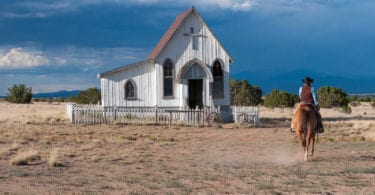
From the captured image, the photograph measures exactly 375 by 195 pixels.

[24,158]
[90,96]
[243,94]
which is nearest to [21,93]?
[90,96]

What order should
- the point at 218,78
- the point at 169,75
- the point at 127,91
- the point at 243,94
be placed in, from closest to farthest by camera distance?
1. the point at 127,91
2. the point at 169,75
3. the point at 218,78
4. the point at 243,94

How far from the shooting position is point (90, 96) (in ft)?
186

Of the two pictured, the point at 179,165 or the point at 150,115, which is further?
the point at 150,115

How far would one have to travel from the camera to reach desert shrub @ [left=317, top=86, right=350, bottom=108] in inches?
2286

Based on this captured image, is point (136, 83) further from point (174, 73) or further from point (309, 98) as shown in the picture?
point (309, 98)

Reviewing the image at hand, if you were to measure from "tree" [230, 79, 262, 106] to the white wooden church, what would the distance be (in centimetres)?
2340

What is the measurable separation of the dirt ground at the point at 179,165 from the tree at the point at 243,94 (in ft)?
103

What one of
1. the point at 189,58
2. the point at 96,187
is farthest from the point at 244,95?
the point at 96,187

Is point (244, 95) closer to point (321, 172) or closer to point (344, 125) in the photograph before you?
point (344, 125)

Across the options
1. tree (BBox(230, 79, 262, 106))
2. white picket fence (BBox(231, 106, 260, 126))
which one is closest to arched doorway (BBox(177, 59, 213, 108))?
white picket fence (BBox(231, 106, 260, 126))

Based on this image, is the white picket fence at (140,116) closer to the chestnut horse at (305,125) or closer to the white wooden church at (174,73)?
the white wooden church at (174,73)

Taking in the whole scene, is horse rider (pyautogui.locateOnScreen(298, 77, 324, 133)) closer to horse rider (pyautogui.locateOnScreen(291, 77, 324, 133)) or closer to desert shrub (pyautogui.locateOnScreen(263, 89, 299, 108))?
horse rider (pyautogui.locateOnScreen(291, 77, 324, 133))

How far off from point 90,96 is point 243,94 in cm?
1563

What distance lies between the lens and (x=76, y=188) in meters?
9.88
